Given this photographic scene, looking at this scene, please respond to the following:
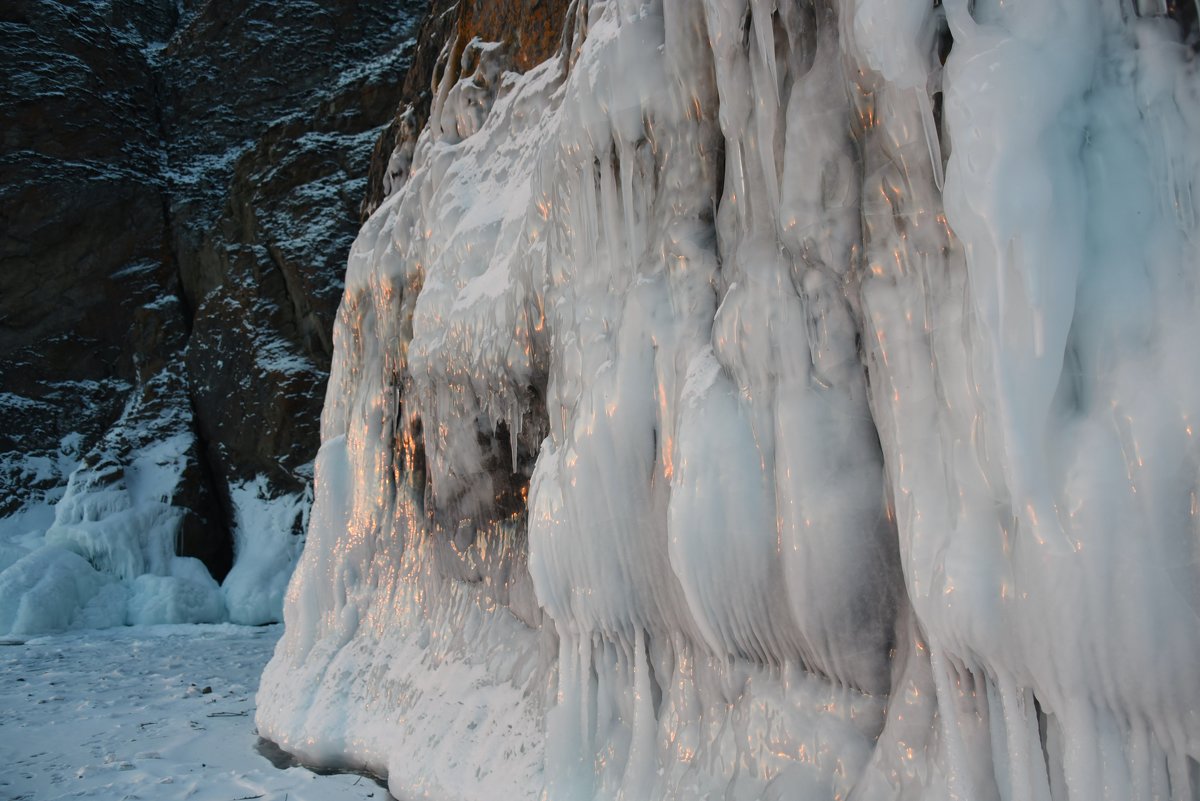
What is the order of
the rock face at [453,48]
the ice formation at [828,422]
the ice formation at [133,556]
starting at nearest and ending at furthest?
the ice formation at [828,422], the rock face at [453,48], the ice formation at [133,556]

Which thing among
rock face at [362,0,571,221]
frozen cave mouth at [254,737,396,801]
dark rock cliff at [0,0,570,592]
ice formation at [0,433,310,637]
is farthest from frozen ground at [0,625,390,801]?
dark rock cliff at [0,0,570,592]

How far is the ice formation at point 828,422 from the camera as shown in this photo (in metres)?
1.57

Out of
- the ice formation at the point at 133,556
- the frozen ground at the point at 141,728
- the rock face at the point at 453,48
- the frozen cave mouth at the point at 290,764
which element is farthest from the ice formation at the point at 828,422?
the ice formation at the point at 133,556

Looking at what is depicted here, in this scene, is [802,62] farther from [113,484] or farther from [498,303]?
[113,484]

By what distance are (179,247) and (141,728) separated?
12587mm

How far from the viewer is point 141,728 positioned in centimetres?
529

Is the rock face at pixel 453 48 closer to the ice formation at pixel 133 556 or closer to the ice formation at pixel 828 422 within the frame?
the ice formation at pixel 828 422

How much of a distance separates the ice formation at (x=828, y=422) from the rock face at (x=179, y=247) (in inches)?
408

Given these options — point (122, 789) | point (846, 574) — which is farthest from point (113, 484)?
point (846, 574)

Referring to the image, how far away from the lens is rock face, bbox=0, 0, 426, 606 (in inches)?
545

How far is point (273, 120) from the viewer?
17094mm

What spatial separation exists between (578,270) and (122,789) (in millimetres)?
3062

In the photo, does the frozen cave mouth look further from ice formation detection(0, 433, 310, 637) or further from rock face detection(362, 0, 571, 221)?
ice formation detection(0, 433, 310, 637)

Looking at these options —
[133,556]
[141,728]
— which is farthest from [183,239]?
[141,728]
